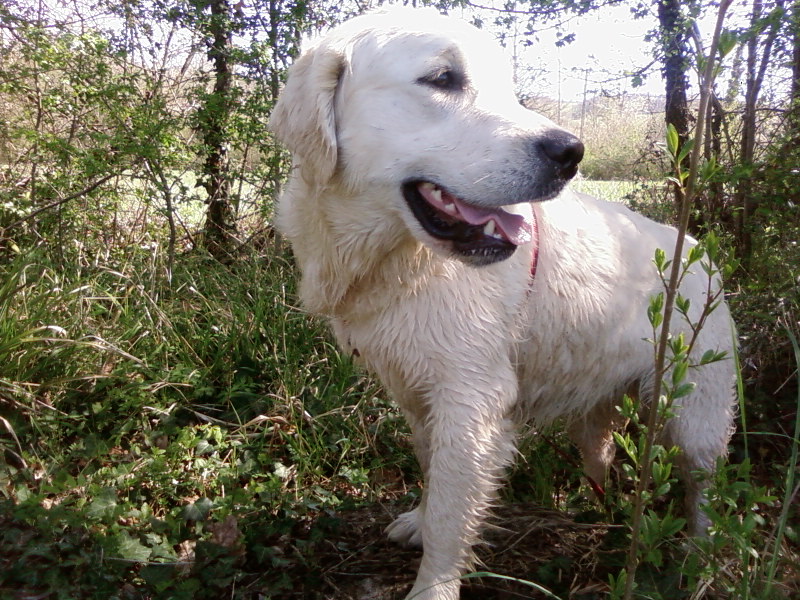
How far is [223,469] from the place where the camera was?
9.75ft

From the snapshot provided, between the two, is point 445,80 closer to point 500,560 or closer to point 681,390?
point 681,390

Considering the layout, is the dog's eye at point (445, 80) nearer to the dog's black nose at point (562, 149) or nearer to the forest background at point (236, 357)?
the dog's black nose at point (562, 149)

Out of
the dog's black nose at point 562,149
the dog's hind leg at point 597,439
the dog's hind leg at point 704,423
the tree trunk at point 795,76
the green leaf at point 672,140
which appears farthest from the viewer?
the tree trunk at point 795,76

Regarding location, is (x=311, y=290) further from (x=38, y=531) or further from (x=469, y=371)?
(x=38, y=531)

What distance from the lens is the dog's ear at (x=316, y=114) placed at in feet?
6.73

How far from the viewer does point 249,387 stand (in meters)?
3.48

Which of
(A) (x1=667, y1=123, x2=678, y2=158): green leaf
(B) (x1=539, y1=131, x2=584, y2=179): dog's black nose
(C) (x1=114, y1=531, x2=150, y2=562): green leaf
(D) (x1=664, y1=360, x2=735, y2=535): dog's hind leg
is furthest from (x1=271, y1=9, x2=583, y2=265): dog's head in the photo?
(C) (x1=114, y1=531, x2=150, y2=562): green leaf

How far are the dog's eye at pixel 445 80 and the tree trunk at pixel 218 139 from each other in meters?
2.80

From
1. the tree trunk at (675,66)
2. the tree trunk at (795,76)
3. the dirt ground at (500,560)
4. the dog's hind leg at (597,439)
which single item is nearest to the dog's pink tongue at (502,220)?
the dirt ground at (500,560)

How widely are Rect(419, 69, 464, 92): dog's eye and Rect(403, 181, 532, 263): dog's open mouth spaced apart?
11.8 inches

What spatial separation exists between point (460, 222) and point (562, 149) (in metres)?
0.36

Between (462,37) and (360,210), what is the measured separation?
0.62 m

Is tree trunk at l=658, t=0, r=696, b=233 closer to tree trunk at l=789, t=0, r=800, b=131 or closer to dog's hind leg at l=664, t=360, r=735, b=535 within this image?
tree trunk at l=789, t=0, r=800, b=131

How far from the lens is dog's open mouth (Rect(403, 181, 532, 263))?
79.4 inches
